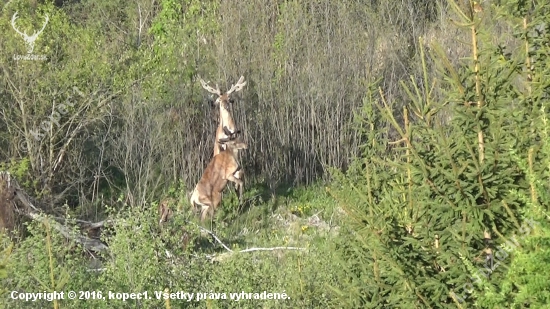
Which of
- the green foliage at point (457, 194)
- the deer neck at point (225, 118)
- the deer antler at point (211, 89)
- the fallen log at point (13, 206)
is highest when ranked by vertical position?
the green foliage at point (457, 194)

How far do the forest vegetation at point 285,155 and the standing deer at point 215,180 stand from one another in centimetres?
20

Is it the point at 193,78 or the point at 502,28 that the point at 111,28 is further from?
the point at 502,28

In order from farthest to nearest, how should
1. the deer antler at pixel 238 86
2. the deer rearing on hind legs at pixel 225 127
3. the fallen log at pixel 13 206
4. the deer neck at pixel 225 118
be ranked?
the deer antler at pixel 238 86, the deer neck at pixel 225 118, the deer rearing on hind legs at pixel 225 127, the fallen log at pixel 13 206

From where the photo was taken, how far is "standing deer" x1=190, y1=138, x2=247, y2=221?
477 inches

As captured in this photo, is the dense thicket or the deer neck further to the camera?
the deer neck

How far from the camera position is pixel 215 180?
1218 centimetres

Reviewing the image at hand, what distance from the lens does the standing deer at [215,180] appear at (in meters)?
12.1

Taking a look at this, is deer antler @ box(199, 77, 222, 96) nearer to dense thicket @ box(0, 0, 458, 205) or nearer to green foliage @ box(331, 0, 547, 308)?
dense thicket @ box(0, 0, 458, 205)

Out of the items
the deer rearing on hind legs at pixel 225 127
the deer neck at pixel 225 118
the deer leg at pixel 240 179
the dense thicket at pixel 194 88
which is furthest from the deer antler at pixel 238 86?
the deer leg at pixel 240 179

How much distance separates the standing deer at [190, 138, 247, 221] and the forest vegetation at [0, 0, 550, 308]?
202mm

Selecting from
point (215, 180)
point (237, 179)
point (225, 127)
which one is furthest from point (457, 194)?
point (225, 127)

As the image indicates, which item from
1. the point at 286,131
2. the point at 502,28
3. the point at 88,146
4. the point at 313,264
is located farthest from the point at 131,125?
the point at 502,28

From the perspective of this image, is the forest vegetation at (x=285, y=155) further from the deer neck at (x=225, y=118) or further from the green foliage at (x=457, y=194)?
the deer neck at (x=225, y=118)

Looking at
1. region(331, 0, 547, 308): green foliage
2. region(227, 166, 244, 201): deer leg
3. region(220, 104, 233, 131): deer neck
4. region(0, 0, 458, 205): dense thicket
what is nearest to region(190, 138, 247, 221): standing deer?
region(227, 166, 244, 201): deer leg
